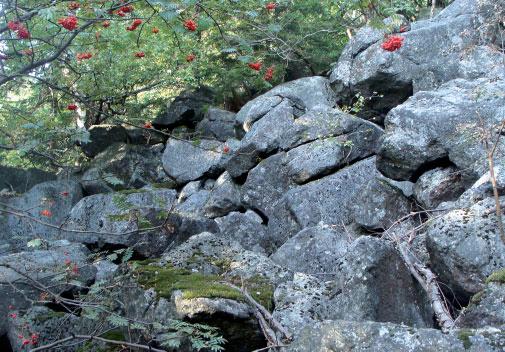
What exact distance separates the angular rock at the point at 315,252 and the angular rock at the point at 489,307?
2405mm

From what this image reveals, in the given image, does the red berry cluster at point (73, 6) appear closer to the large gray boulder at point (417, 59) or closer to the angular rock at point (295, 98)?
the large gray boulder at point (417, 59)

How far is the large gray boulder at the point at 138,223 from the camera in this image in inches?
327

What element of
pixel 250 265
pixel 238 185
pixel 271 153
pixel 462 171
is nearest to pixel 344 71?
pixel 271 153

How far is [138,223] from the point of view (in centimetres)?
702

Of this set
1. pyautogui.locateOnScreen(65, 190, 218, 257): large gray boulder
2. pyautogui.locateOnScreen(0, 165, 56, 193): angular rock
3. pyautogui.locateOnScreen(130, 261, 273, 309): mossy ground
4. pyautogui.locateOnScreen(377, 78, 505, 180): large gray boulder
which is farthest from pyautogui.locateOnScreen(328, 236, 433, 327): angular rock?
pyautogui.locateOnScreen(0, 165, 56, 193): angular rock

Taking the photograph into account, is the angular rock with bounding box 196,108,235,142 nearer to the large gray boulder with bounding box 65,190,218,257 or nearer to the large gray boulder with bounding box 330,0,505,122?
the large gray boulder with bounding box 65,190,218,257

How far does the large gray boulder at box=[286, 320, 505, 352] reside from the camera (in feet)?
9.80

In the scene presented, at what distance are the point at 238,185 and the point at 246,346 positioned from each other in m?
7.63

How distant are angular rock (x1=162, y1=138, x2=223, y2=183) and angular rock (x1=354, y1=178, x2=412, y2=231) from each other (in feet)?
18.0

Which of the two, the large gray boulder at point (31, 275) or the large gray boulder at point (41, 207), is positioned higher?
the large gray boulder at point (31, 275)

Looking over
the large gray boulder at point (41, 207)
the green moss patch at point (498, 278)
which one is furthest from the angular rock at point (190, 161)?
the green moss patch at point (498, 278)

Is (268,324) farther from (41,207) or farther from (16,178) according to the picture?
(16,178)

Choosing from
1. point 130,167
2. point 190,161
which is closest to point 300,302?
point 190,161

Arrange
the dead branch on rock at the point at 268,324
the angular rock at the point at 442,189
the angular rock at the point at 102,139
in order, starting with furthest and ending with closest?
the angular rock at the point at 102,139 → the angular rock at the point at 442,189 → the dead branch on rock at the point at 268,324
